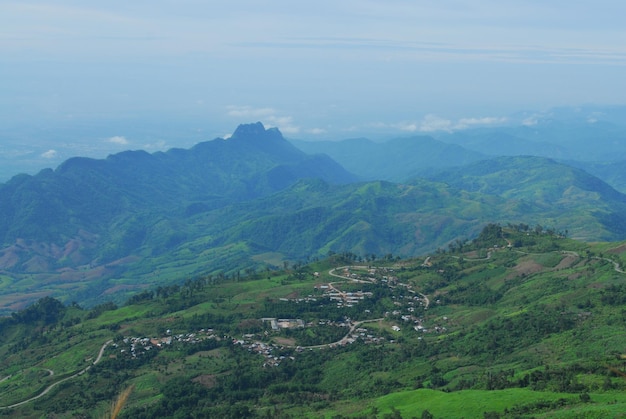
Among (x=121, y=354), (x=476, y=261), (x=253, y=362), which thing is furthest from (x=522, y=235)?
(x=121, y=354)

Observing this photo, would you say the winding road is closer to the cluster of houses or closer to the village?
the cluster of houses

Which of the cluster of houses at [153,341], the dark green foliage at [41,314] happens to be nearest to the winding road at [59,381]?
the cluster of houses at [153,341]

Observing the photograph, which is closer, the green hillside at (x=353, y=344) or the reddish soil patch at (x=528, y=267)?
the green hillside at (x=353, y=344)

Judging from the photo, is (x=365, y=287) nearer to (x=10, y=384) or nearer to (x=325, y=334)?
(x=325, y=334)

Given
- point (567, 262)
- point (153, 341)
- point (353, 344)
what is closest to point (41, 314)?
point (153, 341)

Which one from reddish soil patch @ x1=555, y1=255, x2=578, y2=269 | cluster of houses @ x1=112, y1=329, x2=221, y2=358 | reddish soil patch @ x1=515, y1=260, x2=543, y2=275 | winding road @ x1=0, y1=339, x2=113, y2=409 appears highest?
reddish soil patch @ x1=555, y1=255, x2=578, y2=269

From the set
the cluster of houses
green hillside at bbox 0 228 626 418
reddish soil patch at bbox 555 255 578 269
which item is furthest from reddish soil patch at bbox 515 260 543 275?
the cluster of houses

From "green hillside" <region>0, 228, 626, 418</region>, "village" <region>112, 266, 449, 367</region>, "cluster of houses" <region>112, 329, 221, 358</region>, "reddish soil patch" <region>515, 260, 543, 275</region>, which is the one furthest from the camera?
"reddish soil patch" <region>515, 260, 543, 275</region>

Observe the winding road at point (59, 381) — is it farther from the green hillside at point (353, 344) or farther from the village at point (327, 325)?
the village at point (327, 325)
